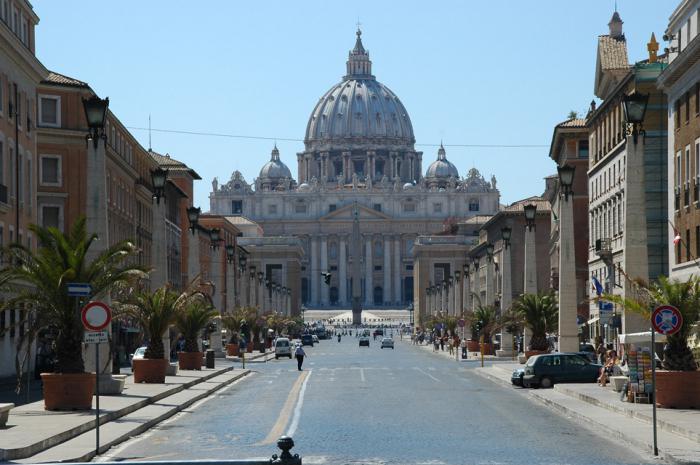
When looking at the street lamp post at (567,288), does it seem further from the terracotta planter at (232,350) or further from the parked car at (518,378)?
the terracotta planter at (232,350)

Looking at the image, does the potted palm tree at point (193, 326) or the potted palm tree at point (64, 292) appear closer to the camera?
the potted palm tree at point (64, 292)

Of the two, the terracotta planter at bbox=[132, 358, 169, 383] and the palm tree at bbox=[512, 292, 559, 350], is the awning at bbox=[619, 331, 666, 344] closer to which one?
the terracotta planter at bbox=[132, 358, 169, 383]

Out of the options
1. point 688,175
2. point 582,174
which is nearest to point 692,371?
point 688,175

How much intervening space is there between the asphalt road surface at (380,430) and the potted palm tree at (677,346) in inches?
92.8

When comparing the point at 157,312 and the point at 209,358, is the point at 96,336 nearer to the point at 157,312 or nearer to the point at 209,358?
the point at 157,312

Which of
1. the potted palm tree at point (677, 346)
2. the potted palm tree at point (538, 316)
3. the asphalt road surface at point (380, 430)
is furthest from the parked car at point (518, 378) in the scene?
the potted palm tree at point (677, 346)

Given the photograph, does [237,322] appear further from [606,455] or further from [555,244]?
[606,455]

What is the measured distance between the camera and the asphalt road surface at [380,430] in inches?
915

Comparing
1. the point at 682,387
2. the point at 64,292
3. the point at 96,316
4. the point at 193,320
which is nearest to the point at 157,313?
the point at 193,320

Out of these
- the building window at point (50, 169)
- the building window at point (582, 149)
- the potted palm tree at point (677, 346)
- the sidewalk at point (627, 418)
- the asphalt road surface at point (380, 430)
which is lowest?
the asphalt road surface at point (380, 430)

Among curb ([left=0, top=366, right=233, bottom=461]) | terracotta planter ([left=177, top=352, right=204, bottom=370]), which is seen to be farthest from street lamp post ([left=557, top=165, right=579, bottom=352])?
terracotta planter ([left=177, top=352, right=204, bottom=370])

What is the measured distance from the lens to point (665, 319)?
25.6 m

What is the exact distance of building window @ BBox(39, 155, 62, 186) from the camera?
7156cm

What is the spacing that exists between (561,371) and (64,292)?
19.1 metres
